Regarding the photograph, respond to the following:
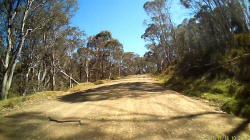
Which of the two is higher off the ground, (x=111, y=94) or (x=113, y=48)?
(x=113, y=48)

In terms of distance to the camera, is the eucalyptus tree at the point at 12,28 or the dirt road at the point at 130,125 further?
the eucalyptus tree at the point at 12,28

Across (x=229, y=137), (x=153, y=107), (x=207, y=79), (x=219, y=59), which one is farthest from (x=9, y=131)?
(x=219, y=59)

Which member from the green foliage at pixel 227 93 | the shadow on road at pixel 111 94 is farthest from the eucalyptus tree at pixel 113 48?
the green foliage at pixel 227 93

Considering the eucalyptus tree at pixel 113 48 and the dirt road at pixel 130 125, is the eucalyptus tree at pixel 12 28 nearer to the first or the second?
the dirt road at pixel 130 125

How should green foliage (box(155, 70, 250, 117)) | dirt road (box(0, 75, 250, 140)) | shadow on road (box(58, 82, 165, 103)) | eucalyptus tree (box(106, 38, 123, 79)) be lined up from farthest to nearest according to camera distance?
eucalyptus tree (box(106, 38, 123, 79)) < shadow on road (box(58, 82, 165, 103)) < green foliage (box(155, 70, 250, 117)) < dirt road (box(0, 75, 250, 140))

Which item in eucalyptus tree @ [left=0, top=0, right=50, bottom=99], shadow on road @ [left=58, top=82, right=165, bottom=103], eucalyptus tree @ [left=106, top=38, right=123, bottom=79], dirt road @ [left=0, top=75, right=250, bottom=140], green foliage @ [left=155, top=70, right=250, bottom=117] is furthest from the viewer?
eucalyptus tree @ [left=106, top=38, right=123, bottom=79]

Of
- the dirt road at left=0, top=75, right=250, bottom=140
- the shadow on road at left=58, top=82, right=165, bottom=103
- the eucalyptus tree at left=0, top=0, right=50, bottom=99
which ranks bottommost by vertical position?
the dirt road at left=0, top=75, right=250, bottom=140

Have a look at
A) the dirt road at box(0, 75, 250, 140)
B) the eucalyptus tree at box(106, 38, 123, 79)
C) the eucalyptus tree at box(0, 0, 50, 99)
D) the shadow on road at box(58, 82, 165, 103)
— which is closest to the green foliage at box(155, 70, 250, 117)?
the dirt road at box(0, 75, 250, 140)

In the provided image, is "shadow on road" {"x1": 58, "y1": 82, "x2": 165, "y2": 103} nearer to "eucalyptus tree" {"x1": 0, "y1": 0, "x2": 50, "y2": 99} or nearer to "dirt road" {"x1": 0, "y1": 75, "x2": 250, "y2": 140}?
"dirt road" {"x1": 0, "y1": 75, "x2": 250, "y2": 140}

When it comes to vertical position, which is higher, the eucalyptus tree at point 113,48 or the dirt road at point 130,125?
the eucalyptus tree at point 113,48

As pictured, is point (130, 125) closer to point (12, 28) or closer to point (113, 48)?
point (12, 28)

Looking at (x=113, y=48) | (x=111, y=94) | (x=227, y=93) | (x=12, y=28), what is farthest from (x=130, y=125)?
(x=113, y=48)

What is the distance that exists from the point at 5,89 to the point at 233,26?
14.5 meters

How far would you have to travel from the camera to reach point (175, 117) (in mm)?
3354
